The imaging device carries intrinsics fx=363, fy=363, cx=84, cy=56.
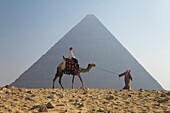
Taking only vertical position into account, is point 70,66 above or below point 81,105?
above

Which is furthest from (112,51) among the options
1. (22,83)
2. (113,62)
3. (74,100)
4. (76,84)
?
(74,100)

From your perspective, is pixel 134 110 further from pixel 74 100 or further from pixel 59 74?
pixel 59 74

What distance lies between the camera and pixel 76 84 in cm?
7506

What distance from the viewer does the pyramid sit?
7669 cm

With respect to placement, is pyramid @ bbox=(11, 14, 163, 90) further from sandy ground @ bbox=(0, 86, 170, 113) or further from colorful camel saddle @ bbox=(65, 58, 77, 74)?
sandy ground @ bbox=(0, 86, 170, 113)

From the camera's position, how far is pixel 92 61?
83375 mm

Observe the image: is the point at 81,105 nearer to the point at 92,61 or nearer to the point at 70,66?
the point at 70,66

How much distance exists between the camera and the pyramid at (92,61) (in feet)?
252

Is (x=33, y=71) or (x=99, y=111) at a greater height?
(x=33, y=71)

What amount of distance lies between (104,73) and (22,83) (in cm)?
1846

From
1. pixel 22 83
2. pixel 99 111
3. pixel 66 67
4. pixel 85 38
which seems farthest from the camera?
pixel 85 38

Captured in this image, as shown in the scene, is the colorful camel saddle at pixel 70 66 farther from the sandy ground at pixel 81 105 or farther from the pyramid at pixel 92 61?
the pyramid at pixel 92 61

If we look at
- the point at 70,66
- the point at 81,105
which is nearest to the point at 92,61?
the point at 70,66

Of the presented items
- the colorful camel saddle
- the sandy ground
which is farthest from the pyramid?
the sandy ground
